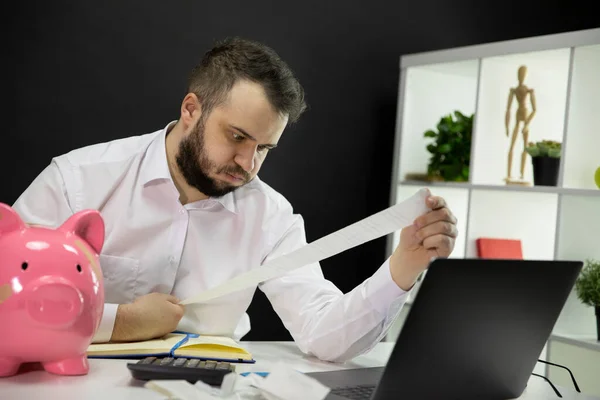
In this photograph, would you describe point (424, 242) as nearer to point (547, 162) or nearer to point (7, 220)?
point (7, 220)

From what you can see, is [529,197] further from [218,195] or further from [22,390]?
[22,390]

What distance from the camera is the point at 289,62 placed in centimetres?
340

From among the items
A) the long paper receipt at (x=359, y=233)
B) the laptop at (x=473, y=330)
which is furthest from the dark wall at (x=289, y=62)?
the laptop at (x=473, y=330)

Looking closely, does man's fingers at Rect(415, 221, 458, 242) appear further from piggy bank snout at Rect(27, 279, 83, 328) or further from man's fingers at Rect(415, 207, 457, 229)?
piggy bank snout at Rect(27, 279, 83, 328)

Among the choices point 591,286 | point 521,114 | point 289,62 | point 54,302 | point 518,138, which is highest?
point 289,62

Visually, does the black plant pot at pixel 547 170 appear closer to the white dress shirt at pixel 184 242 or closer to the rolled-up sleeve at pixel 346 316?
the white dress shirt at pixel 184 242

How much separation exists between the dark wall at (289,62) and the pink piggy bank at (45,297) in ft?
5.57

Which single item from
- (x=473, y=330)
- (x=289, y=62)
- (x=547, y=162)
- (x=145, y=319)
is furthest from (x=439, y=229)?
(x=289, y=62)

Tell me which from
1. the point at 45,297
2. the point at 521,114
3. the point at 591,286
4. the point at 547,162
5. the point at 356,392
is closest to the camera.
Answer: the point at 45,297

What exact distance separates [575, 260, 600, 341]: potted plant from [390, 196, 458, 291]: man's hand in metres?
1.54

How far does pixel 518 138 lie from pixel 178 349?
243cm

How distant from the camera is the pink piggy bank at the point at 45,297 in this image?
45.5 inches

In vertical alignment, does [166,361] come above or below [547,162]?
below

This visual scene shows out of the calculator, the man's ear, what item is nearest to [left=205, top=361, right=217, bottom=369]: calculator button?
the calculator
